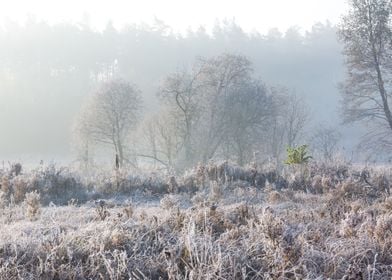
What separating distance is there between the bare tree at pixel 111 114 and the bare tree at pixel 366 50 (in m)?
19.3

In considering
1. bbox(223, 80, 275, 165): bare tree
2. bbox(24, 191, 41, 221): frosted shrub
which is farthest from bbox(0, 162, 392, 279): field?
bbox(223, 80, 275, 165): bare tree

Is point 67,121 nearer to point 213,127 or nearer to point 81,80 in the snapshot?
point 81,80

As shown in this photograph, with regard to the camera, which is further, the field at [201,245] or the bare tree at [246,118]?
the bare tree at [246,118]

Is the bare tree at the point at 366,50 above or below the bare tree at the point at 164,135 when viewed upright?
above

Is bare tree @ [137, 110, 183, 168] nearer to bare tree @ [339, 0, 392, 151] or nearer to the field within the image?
bare tree @ [339, 0, 392, 151]

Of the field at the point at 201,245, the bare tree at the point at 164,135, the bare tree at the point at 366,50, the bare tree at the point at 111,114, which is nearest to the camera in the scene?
the field at the point at 201,245

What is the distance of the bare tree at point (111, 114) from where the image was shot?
128 feet

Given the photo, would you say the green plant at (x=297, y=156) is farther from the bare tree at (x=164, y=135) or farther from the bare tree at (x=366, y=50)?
the bare tree at (x=164, y=135)

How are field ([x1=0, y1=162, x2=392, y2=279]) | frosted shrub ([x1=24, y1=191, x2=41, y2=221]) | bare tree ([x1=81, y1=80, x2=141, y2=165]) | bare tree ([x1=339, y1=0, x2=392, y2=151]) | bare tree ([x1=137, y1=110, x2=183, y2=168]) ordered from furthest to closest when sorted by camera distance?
bare tree ([x1=137, y1=110, x2=183, y2=168]), bare tree ([x1=81, y1=80, x2=141, y2=165]), bare tree ([x1=339, y1=0, x2=392, y2=151]), frosted shrub ([x1=24, y1=191, x2=41, y2=221]), field ([x1=0, y1=162, x2=392, y2=279])

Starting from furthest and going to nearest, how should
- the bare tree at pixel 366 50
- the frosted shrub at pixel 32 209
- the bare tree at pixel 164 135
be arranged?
the bare tree at pixel 164 135 → the bare tree at pixel 366 50 → the frosted shrub at pixel 32 209

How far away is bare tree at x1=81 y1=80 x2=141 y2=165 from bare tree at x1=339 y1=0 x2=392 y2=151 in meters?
19.3

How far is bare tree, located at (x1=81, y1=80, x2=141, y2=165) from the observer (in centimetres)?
3891

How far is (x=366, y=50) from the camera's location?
24.7 m

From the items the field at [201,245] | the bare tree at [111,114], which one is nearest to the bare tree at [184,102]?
the bare tree at [111,114]
